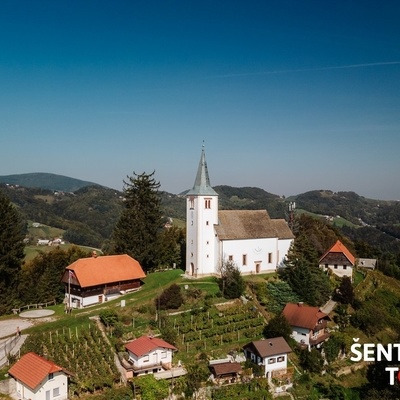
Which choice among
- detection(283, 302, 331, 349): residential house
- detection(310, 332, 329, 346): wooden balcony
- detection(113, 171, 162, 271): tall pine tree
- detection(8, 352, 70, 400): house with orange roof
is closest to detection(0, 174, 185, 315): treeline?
detection(113, 171, 162, 271): tall pine tree

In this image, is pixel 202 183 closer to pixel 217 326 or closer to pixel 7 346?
pixel 217 326

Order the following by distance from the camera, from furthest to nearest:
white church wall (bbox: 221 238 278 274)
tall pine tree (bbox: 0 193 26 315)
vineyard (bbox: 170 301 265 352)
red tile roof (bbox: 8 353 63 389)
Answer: white church wall (bbox: 221 238 278 274), tall pine tree (bbox: 0 193 26 315), vineyard (bbox: 170 301 265 352), red tile roof (bbox: 8 353 63 389)

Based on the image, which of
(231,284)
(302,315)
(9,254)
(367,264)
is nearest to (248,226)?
(231,284)

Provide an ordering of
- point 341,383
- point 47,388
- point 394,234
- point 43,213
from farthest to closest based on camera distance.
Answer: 1. point 394,234
2. point 43,213
3. point 341,383
4. point 47,388

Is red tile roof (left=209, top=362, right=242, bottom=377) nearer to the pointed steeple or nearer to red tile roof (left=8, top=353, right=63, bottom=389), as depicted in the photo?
red tile roof (left=8, top=353, right=63, bottom=389)

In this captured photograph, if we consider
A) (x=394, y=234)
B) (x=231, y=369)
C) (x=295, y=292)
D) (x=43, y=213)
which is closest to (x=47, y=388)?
(x=231, y=369)

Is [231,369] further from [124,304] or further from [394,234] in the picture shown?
[394,234]
